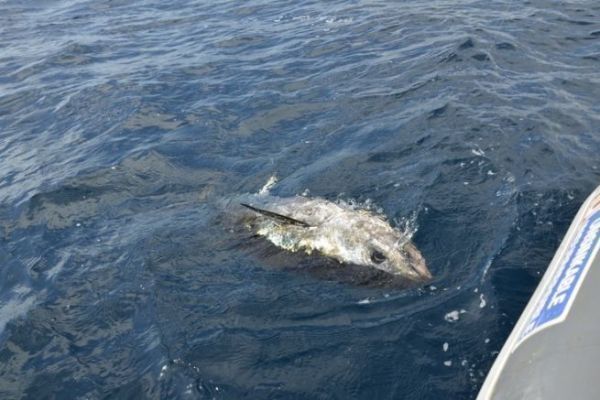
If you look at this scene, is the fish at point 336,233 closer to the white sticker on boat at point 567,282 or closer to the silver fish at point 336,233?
the silver fish at point 336,233

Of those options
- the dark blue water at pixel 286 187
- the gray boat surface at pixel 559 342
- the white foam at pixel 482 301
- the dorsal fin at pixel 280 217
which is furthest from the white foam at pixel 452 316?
the dorsal fin at pixel 280 217

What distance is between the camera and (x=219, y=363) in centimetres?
573

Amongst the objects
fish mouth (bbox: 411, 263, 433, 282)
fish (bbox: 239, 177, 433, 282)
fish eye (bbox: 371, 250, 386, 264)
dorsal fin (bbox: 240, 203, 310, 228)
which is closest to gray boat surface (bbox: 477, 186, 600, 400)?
fish mouth (bbox: 411, 263, 433, 282)

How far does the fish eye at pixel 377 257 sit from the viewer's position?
6.57 meters

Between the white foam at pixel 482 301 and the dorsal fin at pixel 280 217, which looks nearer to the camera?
the white foam at pixel 482 301

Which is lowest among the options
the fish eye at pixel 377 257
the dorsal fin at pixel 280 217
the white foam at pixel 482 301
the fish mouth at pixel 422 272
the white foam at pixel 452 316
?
the white foam at pixel 452 316

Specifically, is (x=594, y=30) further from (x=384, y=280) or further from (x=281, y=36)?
(x=384, y=280)

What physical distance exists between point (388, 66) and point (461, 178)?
4942mm

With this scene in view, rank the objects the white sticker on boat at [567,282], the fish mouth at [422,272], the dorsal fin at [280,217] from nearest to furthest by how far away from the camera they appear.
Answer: the white sticker on boat at [567,282] → the fish mouth at [422,272] → the dorsal fin at [280,217]

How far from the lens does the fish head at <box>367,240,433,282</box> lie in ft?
20.7

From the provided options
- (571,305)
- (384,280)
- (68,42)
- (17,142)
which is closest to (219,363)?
(384,280)

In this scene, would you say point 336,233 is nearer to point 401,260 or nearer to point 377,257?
point 377,257

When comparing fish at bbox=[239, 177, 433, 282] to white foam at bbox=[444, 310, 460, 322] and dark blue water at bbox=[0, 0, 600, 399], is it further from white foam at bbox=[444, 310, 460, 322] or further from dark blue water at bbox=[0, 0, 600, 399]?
white foam at bbox=[444, 310, 460, 322]

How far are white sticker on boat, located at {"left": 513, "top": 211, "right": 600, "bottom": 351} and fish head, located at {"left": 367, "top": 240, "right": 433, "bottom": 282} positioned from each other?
1.49 metres
